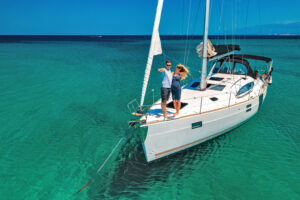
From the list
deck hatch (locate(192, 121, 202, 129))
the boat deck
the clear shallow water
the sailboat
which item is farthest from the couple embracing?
the clear shallow water

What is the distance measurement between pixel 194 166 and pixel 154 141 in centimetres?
191

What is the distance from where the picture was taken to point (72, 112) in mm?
11281

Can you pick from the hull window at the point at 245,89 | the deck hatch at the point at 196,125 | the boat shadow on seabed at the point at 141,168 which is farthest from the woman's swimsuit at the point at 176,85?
the hull window at the point at 245,89

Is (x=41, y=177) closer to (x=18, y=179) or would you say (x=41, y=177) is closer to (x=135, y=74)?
(x=18, y=179)

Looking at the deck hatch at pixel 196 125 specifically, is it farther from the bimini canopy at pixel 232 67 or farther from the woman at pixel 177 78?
the bimini canopy at pixel 232 67

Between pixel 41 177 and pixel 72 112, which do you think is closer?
pixel 41 177

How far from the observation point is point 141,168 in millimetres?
6805

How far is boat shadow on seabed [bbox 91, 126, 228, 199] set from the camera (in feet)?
19.5

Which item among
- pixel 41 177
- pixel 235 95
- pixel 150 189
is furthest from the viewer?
pixel 235 95

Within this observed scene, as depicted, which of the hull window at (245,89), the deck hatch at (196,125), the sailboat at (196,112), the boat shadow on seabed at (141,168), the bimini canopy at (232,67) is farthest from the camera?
the bimini canopy at (232,67)

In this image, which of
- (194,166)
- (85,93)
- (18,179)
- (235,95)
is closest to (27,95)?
(85,93)

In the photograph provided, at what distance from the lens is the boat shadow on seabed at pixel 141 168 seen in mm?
5941

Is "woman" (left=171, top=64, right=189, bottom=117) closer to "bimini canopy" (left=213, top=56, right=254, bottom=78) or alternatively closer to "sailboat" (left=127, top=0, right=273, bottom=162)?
"sailboat" (left=127, top=0, right=273, bottom=162)

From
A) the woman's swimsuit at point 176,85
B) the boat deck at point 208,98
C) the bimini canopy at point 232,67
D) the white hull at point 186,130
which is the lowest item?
the white hull at point 186,130
